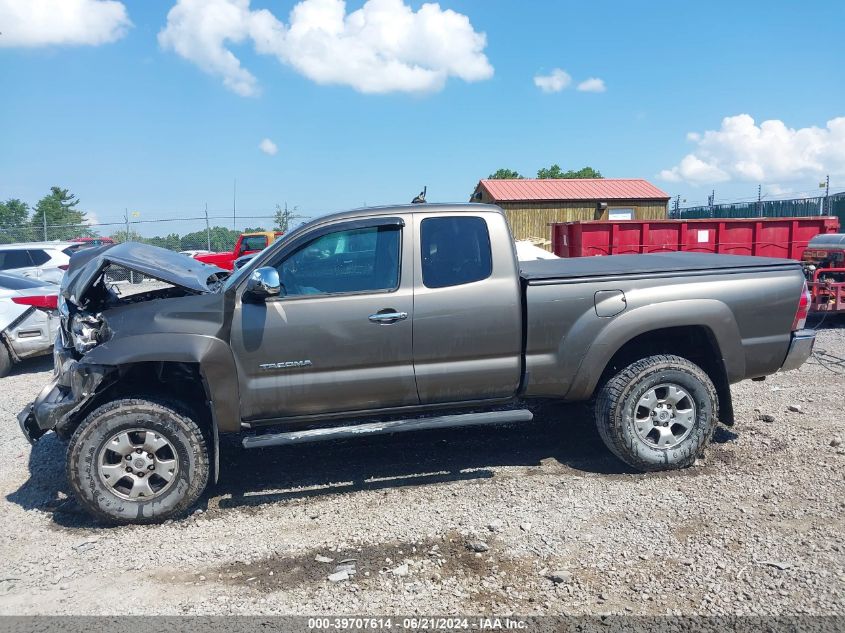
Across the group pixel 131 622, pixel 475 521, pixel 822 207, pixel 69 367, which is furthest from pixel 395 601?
pixel 822 207

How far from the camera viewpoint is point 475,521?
4.23 meters

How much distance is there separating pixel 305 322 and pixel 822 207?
22.0 m

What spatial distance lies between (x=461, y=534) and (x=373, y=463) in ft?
4.54

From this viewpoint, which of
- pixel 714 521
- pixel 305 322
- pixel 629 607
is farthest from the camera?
pixel 305 322

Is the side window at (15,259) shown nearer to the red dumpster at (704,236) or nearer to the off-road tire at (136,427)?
the red dumpster at (704,236)

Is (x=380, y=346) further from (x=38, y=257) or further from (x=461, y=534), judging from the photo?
(x=38, y=257)

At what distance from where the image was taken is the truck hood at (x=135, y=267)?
14.7 ft

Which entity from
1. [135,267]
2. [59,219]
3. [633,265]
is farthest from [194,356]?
[59,219]

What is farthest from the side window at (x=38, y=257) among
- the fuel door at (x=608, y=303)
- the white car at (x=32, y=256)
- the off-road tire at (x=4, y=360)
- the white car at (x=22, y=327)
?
the fuel door at (x=608, y=303)

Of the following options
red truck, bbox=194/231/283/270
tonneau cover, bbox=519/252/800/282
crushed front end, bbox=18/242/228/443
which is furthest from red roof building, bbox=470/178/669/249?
crushed front end, bbox=18/242/228/443

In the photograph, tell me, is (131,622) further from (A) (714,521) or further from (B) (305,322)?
(A) (714,521)

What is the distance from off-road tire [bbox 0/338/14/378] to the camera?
8805mm

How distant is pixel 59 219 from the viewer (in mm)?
36156

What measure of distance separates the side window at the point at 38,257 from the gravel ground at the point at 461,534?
438 inches
